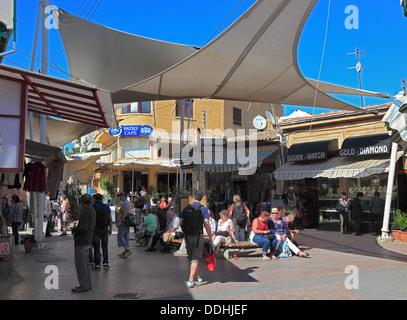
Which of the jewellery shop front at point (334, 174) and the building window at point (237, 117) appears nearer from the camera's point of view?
the jewellery shop front at point (334, 174)

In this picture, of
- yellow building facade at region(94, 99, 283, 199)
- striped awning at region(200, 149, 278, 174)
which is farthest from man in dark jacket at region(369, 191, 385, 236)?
yellow building facade at region(94, 99, 283, 199)

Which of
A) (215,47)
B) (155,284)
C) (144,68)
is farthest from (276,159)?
(155,284)

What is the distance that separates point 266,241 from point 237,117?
28.7 meters

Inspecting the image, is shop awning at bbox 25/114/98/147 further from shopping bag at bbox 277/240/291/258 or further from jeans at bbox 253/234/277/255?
shopping bag at bbox 277/240/291/258

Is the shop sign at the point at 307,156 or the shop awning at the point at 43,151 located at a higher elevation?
the shop sign at the point at 307,156

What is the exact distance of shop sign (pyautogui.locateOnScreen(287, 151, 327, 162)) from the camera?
55.2 ft

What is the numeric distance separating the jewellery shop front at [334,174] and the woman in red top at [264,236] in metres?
5.99

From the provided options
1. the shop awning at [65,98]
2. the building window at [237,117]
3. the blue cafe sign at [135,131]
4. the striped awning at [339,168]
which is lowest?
the striped awning at [339,168]

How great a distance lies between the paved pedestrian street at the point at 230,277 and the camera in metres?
6.54

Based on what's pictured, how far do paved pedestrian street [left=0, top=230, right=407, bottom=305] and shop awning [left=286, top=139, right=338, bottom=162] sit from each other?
18.5 feet
